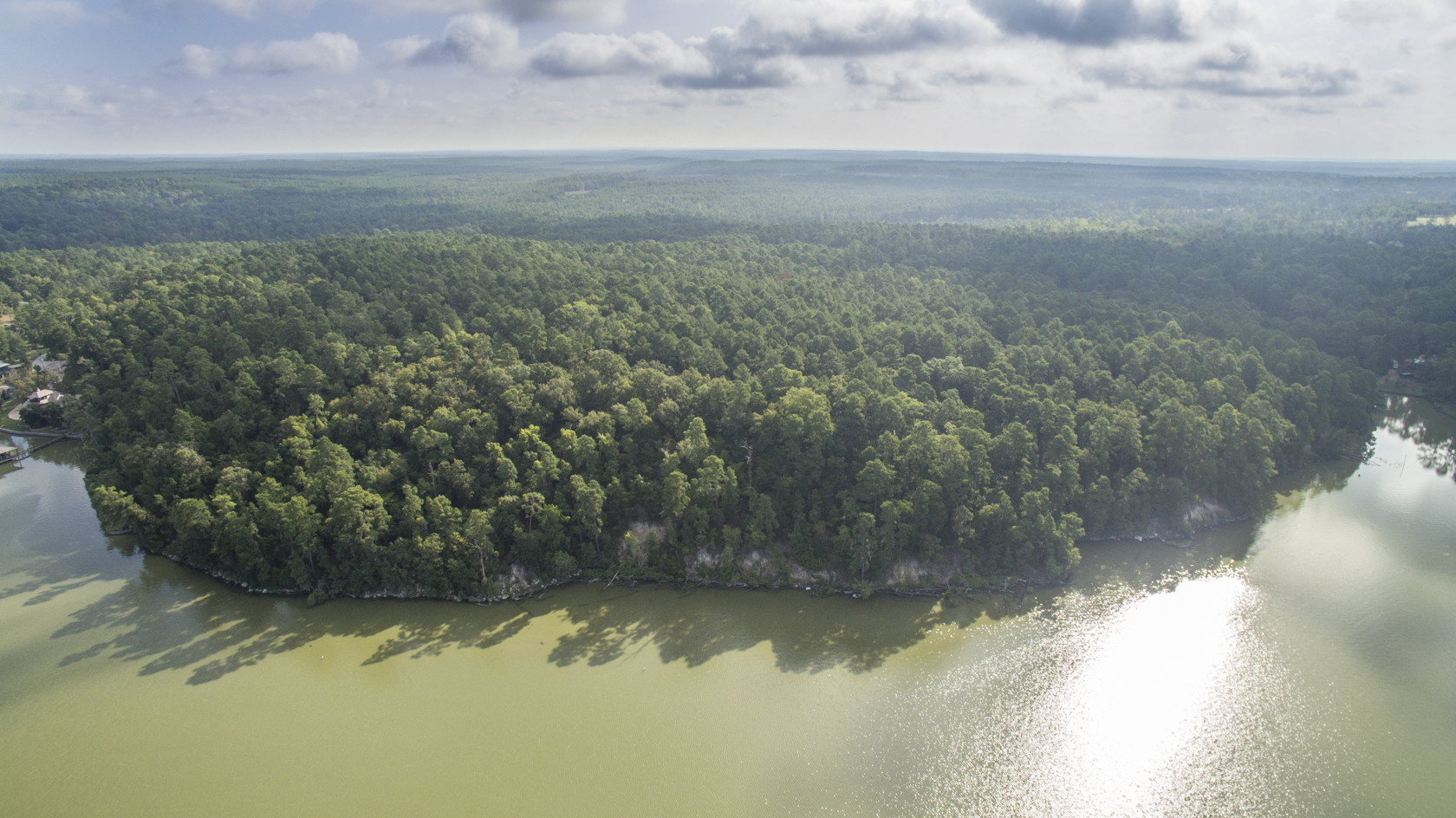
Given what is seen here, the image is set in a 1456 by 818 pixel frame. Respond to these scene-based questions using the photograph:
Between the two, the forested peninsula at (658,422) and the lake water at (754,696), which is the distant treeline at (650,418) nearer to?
the forested peninsula at (658,422)

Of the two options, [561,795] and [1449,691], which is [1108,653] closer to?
[1449,691]

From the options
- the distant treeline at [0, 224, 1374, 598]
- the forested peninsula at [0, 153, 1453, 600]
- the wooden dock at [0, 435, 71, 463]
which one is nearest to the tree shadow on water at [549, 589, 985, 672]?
the forested peninsula at [0, 153, 1453, 600]

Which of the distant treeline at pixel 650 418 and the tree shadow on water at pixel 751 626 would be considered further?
the distant treeline at pixel 650 418

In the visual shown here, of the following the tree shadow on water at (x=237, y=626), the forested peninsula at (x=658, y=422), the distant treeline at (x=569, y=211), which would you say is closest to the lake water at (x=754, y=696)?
the tree shadow on water at (x=237, y=626)

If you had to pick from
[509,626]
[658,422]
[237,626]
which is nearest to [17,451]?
[237,626]

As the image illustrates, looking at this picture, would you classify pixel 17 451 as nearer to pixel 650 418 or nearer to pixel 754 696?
pixel 650 418
